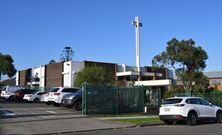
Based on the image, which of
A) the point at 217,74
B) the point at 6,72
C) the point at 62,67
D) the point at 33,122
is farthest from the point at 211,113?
the point at 217,74

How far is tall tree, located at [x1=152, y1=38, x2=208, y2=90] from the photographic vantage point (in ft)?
188

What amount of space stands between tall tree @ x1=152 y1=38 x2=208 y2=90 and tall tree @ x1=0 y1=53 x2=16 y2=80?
121 ft

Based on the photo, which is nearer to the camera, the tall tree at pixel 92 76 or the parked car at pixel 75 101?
the parked car at pixel 75 101

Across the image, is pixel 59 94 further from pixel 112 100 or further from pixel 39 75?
pixel 39 75

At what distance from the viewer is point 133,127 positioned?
2209 centimetres

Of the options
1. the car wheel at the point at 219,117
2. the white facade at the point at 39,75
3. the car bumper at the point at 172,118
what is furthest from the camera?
the white facade at the point at 39,75

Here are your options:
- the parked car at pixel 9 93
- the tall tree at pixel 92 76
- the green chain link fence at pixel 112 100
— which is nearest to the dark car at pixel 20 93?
the parked car at pixel 9 93

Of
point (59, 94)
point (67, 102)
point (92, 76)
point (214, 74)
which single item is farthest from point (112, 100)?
point (214, 74)

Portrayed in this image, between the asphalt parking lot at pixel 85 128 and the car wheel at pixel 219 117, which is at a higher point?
the car wheel at pixel 219 117

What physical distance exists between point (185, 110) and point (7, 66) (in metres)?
65.5

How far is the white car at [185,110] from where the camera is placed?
23188 mm

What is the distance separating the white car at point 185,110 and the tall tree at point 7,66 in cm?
6379

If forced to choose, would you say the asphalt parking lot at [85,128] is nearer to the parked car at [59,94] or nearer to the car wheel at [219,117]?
the car wheel at [219,117]

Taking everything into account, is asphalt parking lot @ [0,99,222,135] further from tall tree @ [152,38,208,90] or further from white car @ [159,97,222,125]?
tall tree @ [152,38,208,90]
